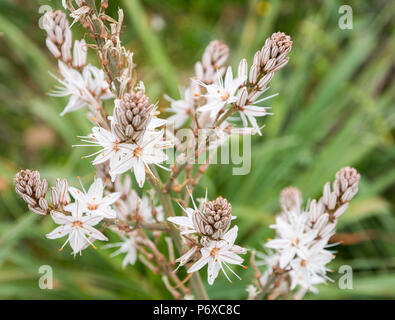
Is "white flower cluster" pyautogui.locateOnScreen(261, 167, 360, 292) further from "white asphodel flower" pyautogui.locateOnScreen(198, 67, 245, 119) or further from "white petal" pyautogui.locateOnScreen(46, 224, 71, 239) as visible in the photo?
"white petal" pyautogui.locateOnScreen(46, 224, 71, 239)

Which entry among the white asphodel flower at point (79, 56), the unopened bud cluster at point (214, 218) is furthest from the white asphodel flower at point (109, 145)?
the white asphodel flower at point (79, 56)

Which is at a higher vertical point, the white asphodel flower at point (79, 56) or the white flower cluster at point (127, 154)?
the white asphodel flower at point (79, 56)

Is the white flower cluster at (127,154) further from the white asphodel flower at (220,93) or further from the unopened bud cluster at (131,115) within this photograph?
the white asphodel flower at (220,93)

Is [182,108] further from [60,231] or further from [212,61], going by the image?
[60,231]

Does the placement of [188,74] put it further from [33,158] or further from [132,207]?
[132,207]

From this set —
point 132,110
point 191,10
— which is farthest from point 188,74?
point 132,110

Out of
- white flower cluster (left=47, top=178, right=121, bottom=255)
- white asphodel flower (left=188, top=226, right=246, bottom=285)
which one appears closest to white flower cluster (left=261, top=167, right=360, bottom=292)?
white asphodel flower (left=188, top=226, right=246, bottom=285)

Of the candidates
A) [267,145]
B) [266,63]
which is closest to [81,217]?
[266,63]
